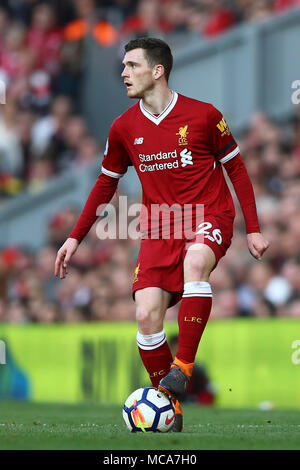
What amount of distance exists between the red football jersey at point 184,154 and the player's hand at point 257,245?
0.72 feet

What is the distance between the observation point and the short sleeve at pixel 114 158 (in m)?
6.93

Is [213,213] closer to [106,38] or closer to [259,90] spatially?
[259,90]

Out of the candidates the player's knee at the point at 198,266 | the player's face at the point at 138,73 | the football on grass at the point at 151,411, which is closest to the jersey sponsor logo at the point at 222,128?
the player's face at the point at 138,73

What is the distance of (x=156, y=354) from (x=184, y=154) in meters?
1.24

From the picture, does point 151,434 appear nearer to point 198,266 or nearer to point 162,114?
point 198,266

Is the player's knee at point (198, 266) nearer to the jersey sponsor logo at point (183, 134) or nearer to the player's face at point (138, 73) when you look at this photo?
the jersey sponsor logo at point (183, 134)

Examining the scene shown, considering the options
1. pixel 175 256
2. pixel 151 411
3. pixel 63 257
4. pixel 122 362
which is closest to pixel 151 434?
pixel 151 411

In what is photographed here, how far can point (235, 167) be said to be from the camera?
6.73 meters

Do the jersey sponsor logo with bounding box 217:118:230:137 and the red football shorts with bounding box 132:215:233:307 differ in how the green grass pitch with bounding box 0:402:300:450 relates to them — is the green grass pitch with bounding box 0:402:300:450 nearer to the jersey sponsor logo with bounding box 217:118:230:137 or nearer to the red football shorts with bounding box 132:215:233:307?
the red football shorts with bounding box 132:215:233:307

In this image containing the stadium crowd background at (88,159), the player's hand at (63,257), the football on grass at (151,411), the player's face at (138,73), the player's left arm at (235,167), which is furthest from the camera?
the stadium crowd background at (88,159)

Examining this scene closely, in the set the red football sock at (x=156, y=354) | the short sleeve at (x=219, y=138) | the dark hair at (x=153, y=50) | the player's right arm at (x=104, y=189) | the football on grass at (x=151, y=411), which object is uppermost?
the dark hair at (x=153, y=50)

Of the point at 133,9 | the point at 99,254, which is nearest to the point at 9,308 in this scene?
the point at 99,254

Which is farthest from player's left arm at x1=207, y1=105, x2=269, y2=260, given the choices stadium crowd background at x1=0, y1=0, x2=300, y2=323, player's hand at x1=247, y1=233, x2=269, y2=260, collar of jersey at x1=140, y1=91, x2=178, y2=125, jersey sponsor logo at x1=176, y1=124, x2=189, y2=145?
stadium crowd background at x1=0, y1=0, x2=300, y2=323

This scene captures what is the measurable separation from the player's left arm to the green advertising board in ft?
12.6
